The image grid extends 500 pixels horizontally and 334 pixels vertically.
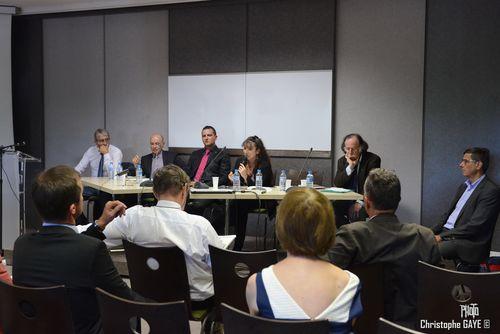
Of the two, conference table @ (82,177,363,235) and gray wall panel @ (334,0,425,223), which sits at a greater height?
gray wall panel @ (334,0,425,223)

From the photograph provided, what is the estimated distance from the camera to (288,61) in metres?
5.78

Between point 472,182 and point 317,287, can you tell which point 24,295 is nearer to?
point 317,287

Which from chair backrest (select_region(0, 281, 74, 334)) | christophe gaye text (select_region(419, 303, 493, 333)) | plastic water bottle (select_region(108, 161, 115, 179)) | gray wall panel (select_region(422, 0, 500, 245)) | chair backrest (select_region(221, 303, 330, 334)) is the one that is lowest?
christophe gaye text (select_region(419, 303, 493, 333))

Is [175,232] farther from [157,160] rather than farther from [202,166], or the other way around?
[157,160]

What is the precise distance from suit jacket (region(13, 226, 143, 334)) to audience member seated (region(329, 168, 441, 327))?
91 centimetres

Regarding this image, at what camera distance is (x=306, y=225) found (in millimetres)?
1440

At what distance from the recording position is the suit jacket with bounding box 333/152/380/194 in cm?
483

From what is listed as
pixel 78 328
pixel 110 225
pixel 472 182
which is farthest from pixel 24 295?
pixel 472 182

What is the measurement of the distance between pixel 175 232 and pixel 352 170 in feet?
9.73

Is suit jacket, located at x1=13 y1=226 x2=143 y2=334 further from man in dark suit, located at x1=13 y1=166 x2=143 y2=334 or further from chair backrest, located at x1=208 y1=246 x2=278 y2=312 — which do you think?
chair backrest, located at x1=208 y1=246 x2=278 y2=312

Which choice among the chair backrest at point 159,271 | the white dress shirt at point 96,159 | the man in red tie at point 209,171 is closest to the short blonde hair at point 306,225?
the chair backrest at point 159,271

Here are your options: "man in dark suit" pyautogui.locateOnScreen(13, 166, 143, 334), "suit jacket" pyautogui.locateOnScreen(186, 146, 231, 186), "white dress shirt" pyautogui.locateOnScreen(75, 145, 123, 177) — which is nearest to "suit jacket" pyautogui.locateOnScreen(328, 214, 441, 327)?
"man in dark suit" pyautogui.locateOnScreen(13, 166, 143, 334)

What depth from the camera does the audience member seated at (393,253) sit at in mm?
1965

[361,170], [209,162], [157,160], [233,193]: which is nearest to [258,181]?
[233,193]
